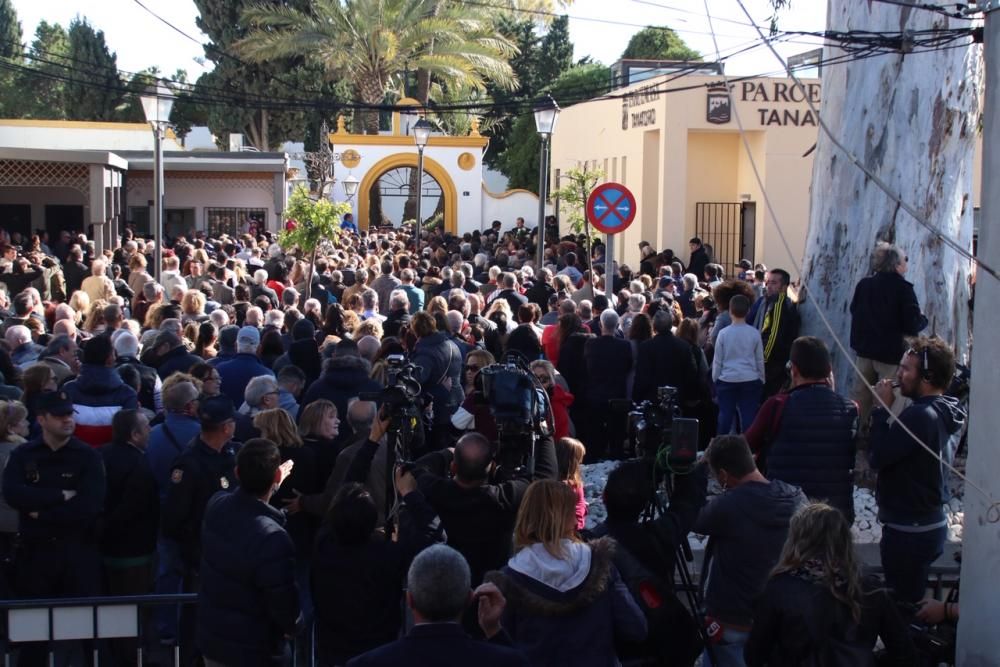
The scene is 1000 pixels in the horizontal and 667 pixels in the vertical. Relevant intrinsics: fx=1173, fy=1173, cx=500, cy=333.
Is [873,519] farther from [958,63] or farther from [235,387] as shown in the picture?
[235,387]

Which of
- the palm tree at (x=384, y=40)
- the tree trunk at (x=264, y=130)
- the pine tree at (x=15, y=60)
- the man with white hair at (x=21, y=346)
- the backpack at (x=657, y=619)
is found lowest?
the backpack at (x=657, y=619)

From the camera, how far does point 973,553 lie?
529cm

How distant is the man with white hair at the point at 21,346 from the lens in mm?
9180

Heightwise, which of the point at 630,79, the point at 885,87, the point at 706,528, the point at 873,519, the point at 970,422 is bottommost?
the point at 873,519

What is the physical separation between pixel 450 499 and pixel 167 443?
86.4 inches

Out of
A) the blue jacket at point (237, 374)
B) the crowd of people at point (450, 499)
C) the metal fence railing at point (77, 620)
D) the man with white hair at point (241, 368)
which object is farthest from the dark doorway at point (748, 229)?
the metal fence railing at point (77, 620)

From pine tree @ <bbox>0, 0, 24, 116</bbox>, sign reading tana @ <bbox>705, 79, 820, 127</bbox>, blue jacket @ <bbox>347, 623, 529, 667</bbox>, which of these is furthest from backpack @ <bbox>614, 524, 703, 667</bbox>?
pine tree @ <bbox>0, 0, 24, 116</bbox>

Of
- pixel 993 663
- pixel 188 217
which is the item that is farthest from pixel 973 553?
pixel 188 217

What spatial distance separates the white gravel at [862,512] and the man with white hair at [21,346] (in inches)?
177

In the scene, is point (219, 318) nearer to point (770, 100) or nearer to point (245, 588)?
point (245, 588)

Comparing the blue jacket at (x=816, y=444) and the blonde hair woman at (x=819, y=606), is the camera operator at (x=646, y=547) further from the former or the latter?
the blue jacket at (x=816, y=444)

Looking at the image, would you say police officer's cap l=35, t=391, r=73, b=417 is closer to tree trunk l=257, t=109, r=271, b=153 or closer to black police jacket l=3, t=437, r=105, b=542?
black police jacket l=3, t=437, r=105, b=542

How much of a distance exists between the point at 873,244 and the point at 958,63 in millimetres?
1547

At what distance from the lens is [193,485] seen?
19.5 ft
